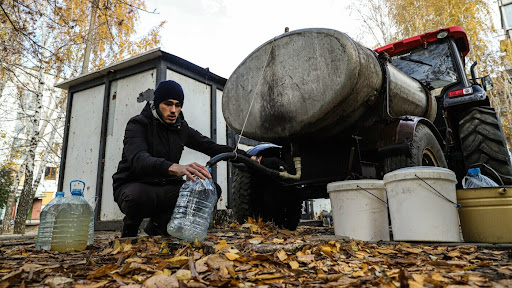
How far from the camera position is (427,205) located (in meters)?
2.59

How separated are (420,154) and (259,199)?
184cm

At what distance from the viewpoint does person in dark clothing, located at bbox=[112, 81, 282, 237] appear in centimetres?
283

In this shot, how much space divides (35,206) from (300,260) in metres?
32.7

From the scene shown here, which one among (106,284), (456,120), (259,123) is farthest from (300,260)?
(456,120)

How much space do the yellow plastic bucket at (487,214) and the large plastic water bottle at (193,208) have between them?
7.13ft

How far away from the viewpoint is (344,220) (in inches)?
118

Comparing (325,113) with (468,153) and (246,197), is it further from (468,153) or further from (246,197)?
(468,153)

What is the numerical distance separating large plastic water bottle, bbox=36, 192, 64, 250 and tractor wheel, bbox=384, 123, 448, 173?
3028 millimetres

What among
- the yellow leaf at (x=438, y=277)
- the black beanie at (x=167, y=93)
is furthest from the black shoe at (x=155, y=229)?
the yellow leaf at (x=438, y=277)

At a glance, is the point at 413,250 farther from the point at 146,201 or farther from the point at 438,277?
the point at 146,201

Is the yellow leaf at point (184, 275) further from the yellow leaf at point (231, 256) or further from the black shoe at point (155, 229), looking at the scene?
the black shoe at point (155, 229)

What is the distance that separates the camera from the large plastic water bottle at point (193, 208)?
275 centimetres

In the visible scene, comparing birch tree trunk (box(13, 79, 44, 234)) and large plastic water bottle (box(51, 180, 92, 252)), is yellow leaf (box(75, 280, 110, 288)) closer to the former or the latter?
large plastic water bottle (box(51, 180, 92, 252))

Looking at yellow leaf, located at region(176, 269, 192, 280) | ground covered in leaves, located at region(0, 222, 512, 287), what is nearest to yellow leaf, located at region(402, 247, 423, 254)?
ground covered in leaves, located at region(0, 222, 512, 287)
